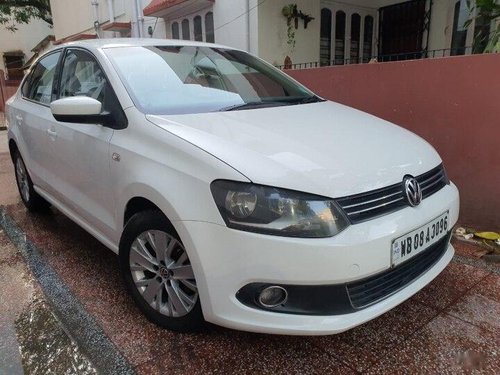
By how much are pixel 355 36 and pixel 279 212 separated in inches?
323

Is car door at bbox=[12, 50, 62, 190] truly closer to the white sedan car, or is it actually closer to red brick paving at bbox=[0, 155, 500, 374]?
the white sedan car

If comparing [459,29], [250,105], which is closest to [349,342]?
[250,105]

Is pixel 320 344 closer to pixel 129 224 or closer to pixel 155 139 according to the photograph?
pixel 129 224

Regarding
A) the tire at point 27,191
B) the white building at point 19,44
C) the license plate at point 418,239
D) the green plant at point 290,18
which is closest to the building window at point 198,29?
the green plant at point 290,18

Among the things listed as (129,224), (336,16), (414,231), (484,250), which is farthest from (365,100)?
(336,16)

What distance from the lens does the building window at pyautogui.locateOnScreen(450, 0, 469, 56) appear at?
7.50 m

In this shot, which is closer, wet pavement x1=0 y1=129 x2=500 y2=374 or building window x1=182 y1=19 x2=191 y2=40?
wet pavement x1=0 y1=129 x2=500 y2=374

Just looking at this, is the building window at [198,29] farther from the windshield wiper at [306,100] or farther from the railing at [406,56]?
the windshield wiper at [306,100]

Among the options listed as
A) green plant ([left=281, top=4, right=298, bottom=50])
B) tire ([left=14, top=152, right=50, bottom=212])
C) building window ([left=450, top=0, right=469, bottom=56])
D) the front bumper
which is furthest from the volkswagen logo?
building window ([left=450, top=0, right=469, bottom=56])

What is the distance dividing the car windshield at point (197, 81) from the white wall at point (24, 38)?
88.1 ft

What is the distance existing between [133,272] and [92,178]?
68cm

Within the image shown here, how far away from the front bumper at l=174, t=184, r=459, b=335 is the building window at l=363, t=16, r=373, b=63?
8111 millimetres

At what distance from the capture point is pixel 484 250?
3.49 m

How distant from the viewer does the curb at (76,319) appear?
2191 millimetres
